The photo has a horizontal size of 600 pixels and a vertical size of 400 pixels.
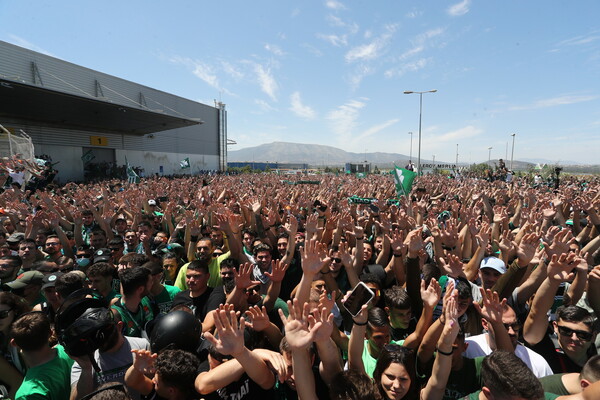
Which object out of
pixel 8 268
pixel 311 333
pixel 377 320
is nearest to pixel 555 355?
pixel 377 320

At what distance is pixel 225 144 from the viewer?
49.6 meters

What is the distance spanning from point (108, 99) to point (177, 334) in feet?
120

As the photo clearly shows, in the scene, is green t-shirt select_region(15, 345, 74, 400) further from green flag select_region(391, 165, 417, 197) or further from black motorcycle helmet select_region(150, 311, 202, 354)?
green flag select_region(391, 165, 417, 197)

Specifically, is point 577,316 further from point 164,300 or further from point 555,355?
point 164,300

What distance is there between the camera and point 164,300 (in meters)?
3.63

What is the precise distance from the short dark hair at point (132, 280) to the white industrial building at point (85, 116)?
790 inches

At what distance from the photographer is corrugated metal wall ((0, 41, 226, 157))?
24859 millimetres

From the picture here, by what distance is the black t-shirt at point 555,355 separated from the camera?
2503 mm

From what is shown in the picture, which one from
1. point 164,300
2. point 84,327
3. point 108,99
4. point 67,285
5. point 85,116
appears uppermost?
point 108,99

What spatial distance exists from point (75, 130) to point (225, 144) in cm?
2280

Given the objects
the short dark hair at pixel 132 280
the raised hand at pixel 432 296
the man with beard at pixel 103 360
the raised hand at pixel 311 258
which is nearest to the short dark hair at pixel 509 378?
the raised hand at pixel 432 296

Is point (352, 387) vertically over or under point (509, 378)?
under

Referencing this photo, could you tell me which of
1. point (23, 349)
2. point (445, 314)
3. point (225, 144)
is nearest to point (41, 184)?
point (23, 349)

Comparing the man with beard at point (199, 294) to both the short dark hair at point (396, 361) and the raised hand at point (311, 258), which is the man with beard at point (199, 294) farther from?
the short dark hair at point (396, 361)
